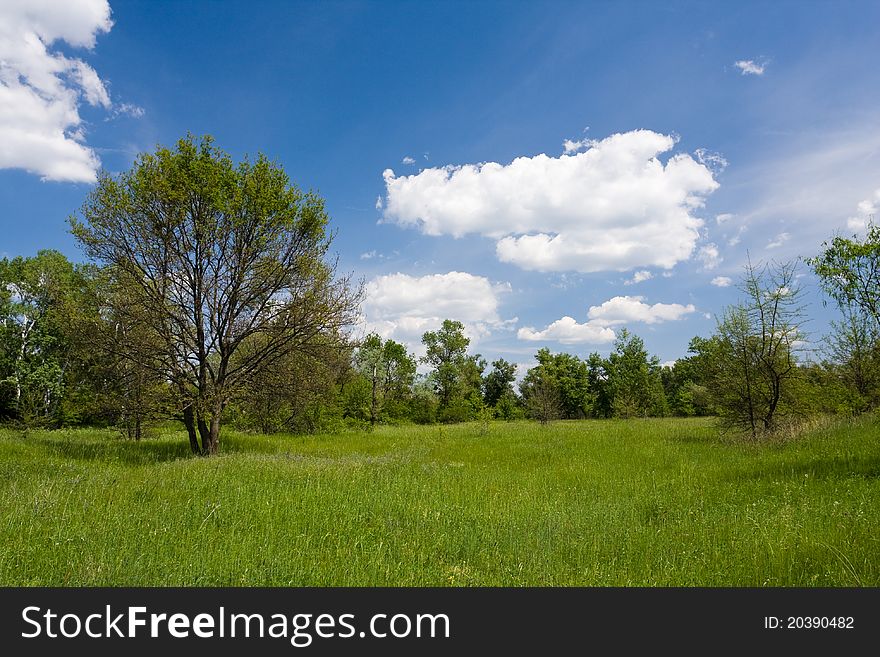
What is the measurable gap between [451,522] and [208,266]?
44.9ft

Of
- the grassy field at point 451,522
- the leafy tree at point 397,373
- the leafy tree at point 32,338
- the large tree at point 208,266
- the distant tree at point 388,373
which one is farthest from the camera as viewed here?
the leafy tree at point 397,373

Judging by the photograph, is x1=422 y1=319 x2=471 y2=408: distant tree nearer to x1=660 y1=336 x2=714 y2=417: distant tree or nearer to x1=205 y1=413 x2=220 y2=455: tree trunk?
x1=660 y1=336 x2=714 y2=417: distant tree

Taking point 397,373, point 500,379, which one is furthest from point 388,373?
point 500,379

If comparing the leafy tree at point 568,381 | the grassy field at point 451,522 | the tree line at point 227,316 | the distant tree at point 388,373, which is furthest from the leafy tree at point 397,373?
the grassy field at point 451,522

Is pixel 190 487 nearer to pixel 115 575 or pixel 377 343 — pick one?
pixel 115 575

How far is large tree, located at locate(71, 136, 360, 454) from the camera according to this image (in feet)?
52.6

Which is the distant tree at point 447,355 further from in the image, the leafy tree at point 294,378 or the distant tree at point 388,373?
the leafy tree at point 294,378

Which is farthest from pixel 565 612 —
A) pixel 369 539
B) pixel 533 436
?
pixel 533 436

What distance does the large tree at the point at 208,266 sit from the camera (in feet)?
52.6

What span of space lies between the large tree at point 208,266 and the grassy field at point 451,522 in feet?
14.0

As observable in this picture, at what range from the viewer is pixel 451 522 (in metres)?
8.04

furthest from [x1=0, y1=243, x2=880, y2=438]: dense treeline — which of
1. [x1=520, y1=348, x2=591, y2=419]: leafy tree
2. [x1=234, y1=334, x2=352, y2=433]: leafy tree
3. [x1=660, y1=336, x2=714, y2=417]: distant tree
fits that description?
[x1=520, y1=348, x2=591, y2=419]: leafy tree

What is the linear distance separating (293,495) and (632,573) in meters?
6.49

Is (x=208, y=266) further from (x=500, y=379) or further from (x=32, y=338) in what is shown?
(x=500, y=379)
